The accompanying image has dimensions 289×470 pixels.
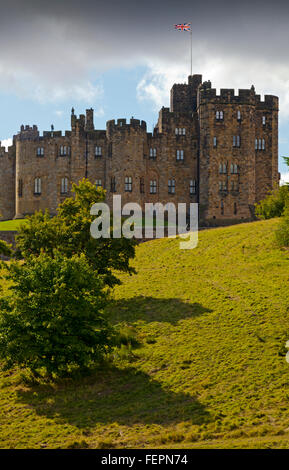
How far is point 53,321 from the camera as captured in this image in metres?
27.0

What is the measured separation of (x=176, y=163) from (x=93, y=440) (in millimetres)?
59777

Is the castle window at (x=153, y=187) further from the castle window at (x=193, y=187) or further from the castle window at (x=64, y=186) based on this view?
the castle window at (x=64, y=186)

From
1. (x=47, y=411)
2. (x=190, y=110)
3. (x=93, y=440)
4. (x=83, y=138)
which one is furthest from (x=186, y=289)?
(x=190, y=110)

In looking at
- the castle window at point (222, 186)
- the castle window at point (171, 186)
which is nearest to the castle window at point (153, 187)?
the castle window at point (171, 186)

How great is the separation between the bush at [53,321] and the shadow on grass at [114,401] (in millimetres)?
1039

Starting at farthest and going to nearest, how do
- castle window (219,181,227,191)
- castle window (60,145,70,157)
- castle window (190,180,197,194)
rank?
castle window (60,145,70,157), castle window (190,180,197,194), castle window (219,181,227,191)

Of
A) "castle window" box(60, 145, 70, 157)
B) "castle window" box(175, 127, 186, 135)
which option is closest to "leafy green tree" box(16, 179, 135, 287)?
"castle window" box(60, 145, 70, 157)

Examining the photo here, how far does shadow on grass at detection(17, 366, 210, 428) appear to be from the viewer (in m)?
23.3

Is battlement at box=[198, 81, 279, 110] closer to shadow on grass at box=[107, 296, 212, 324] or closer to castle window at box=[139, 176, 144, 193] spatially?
castle window at box=[139, 176, 144, 193]

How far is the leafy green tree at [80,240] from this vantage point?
Answer: 3712 centimetres

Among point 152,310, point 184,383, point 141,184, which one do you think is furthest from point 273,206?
point 184,383

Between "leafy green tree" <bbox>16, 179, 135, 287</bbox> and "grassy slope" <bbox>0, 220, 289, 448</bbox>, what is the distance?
2.71 meters
